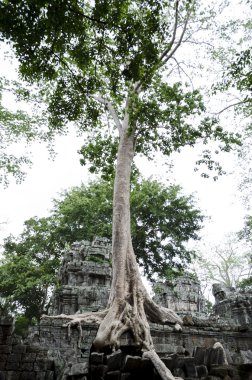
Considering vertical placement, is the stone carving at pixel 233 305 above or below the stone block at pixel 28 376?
above

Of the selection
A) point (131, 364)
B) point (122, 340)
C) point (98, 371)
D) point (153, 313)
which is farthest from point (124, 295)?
point (131, 364)

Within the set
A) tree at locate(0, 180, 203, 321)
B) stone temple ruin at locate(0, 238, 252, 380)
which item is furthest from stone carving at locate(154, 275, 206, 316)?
tree at locate(0, 180, 203, 321)

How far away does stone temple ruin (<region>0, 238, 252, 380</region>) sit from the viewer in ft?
9.52

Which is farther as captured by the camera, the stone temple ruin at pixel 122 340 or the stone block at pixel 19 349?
the stone block at pixel 19 349

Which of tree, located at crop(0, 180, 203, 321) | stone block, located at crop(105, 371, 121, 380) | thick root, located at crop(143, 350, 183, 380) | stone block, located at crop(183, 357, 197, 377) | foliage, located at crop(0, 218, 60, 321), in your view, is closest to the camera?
thick root, located at crop(143, 350, 183, 380)

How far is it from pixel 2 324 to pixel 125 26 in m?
5.60

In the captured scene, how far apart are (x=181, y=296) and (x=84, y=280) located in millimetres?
4171

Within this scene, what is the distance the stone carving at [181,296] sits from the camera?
1161 cm

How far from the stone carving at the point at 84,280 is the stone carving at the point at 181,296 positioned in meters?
2.38

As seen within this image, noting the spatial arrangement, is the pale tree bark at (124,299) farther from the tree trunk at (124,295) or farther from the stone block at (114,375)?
the stone block at (114,375)

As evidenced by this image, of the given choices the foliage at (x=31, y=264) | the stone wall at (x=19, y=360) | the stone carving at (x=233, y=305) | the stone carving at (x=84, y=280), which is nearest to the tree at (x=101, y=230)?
the foliage at (x=31, y=264)

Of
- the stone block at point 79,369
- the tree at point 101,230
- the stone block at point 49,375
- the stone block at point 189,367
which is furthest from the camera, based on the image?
the tree at point 101,230

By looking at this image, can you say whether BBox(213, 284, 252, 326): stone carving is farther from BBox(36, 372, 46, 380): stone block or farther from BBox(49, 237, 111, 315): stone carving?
BBox(36, 372, 46, 380): stone block

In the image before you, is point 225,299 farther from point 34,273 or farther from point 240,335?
point 34,273
